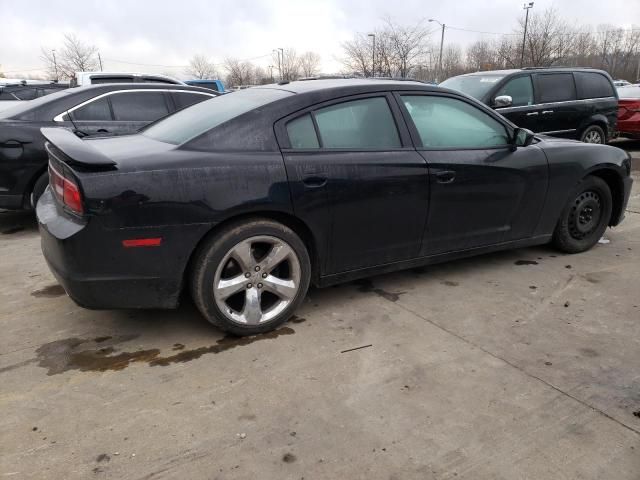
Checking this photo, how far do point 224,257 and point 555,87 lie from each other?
7621 millimetres

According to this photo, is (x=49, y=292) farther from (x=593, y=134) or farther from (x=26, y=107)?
(x=593, y=134)

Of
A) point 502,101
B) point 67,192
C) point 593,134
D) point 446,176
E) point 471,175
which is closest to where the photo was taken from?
point 67,192

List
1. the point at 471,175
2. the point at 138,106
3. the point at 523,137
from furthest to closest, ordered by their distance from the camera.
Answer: the point at 138,106 → the point at 523,137 → the point at 471,175

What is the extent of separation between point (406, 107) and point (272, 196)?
1.26 metres

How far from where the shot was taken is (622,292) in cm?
387

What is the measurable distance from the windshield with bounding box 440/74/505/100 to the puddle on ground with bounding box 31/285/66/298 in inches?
250

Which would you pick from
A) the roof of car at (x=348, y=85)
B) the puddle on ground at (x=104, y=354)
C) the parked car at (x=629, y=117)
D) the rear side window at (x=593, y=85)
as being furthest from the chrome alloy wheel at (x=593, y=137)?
the puddle on ground at (x=104, y=354)

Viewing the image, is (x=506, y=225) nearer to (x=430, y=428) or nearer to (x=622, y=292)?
(x=622, y=292)

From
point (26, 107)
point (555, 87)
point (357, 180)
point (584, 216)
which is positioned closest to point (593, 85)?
point (555, 87)

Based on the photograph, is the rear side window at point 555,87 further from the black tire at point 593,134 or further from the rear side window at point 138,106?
the rear side window at point 138,106

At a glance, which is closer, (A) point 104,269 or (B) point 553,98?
(A) point 104,269

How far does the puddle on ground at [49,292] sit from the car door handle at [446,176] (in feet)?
9.30

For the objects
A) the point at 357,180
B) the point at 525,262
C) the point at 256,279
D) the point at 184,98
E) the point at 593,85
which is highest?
the point at 184,98

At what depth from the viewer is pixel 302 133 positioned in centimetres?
325
